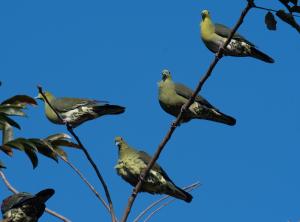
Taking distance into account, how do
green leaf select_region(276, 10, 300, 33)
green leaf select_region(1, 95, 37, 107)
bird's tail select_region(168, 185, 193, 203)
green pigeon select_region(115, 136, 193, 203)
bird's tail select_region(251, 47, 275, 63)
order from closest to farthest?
green leaf select_region(276, 10, 300, 33) → green leaf select_region(1, 95, 37, 107) → bird's tail select_region(168, 185, 193, 203) → green pigeon select_region(115, 136, 193, 203) → bird's tail select_region(251, 47, 275, 63)

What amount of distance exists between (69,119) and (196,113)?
5.37ft

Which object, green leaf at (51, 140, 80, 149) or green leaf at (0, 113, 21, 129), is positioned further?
green leaf at (51, 140, 80, 149)

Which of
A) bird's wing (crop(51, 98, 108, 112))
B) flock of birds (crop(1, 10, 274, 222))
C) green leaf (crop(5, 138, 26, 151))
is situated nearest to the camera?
green leaf (crop(5, 138, 26, 151))

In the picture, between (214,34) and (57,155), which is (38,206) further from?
(214,34)

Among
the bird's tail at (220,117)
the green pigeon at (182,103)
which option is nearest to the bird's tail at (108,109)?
the green pigeon at (182,103)

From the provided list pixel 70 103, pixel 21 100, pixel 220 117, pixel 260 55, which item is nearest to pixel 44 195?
pixel 21 100

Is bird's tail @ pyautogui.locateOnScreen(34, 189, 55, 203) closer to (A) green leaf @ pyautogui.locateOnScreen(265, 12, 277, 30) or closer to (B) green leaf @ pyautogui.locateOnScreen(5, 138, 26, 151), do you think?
(B) green leaf @ pyautogui.locateOnScreen(5, 138, 26, 151)

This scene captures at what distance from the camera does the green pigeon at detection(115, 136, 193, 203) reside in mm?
5699

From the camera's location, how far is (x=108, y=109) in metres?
6.85

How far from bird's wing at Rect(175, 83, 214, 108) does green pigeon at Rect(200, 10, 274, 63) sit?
20.2 inches

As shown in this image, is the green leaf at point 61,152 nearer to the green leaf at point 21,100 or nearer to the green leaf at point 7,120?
the green leaf at point 21,100

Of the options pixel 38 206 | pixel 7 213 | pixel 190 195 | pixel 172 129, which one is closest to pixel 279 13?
pixel 172 129

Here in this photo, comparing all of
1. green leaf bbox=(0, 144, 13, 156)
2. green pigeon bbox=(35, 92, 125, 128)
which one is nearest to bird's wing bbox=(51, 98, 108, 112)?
green pigeon bbox=(35, 92, 125, 128)

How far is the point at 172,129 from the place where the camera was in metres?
3.83
